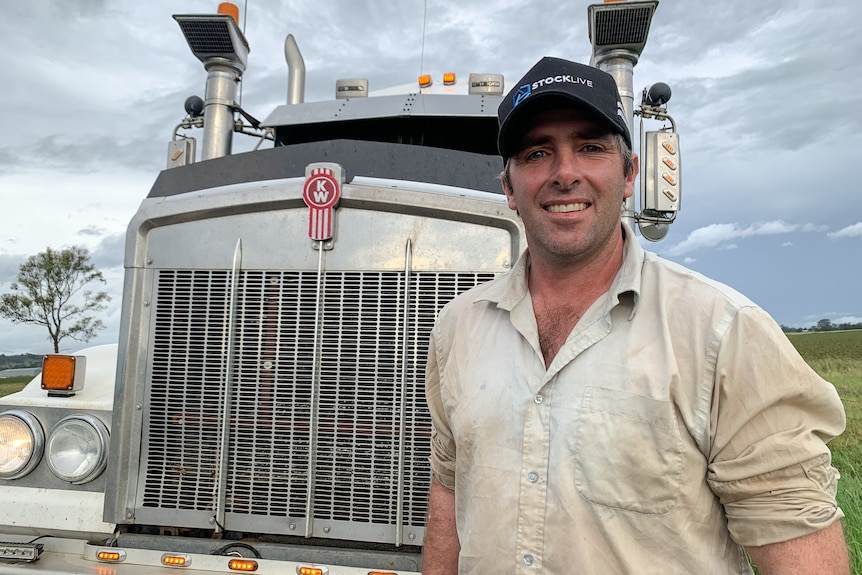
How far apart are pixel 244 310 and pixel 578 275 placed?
67.2 inches

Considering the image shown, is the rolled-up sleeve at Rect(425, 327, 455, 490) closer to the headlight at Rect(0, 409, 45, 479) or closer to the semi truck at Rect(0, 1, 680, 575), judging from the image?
the semi truck at Rect(0, 1, 680, 575)

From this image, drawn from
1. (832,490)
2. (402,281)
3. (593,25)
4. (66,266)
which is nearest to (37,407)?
(402,281)

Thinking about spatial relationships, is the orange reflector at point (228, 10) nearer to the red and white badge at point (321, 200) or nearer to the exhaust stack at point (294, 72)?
the exhaust stack at point (294, 72)

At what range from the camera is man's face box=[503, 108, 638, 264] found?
5.19 ft

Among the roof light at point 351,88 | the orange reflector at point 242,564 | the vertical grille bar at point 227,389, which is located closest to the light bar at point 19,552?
the vertical grille bar at point 227,389

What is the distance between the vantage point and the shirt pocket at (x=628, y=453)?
138 cm

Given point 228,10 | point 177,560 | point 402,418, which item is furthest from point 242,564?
point 228,10

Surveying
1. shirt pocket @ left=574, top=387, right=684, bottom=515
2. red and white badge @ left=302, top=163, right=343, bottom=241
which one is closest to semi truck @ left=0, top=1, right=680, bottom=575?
red and white badge @ left=302, top=163, right=343, bottom=241

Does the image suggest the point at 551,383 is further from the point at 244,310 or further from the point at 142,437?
the point at 142,437

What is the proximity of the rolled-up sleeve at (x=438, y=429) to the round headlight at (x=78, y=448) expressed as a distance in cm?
179

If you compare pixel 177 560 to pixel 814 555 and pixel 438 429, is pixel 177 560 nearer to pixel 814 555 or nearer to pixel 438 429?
pixel 438 429

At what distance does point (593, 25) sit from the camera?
4145 millimetres

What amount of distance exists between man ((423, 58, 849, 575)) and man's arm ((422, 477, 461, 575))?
7.4 inches

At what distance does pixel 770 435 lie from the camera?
4.30ft
